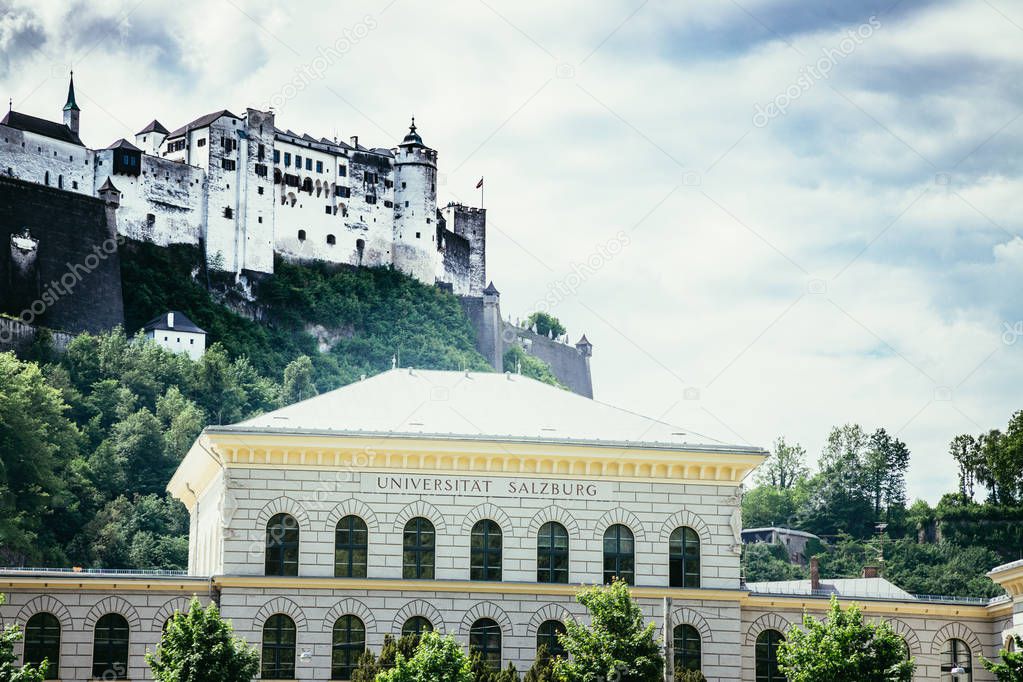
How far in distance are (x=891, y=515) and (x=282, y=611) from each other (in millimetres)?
111354

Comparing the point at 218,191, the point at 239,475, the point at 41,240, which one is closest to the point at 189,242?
the point at 218,191

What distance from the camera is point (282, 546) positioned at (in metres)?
47.9

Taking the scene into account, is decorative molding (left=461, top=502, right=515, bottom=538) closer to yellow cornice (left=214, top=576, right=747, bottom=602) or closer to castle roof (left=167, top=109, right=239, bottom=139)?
yellow cornice (left=214, top=576, right=747, bottom=602)

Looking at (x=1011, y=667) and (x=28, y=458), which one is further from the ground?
(x=28, y=458)

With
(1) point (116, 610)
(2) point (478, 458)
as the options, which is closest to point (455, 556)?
(2) point (478, 458)

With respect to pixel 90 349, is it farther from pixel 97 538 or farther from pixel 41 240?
pixel 97 538

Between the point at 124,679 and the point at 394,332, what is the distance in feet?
379

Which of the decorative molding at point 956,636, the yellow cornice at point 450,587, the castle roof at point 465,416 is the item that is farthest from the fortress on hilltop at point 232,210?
the decorative molding at point 956,636

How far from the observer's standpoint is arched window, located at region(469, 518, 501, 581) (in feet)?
161

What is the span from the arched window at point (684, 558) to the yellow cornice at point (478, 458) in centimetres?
154

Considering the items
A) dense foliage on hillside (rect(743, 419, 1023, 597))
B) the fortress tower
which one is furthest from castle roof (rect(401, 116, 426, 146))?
dense foliage on hillside (rect(743, 419, 1023, 597))

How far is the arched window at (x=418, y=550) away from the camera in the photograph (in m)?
48.5

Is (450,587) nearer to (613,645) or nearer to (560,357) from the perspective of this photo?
(613,645)

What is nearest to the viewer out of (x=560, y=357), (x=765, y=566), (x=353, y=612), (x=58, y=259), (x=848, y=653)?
(x=848, y=653)
